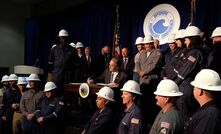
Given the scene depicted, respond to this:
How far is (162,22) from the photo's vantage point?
694 centimetres

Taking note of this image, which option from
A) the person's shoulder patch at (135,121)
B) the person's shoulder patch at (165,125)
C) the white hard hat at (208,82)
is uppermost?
the white hard hat at (208,82)

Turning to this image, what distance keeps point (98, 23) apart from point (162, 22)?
2.60m

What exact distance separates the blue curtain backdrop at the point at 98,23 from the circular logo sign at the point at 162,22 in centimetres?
11

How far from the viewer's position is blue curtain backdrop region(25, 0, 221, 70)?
20.2 ft

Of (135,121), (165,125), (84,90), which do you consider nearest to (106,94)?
(135,121)

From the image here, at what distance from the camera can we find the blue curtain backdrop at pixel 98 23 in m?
6.15

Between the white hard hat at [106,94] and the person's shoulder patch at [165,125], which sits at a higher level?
the white hard hat at [106,94]

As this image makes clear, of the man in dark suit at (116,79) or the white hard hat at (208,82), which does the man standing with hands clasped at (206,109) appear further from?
the man in dark suit at (116,79)

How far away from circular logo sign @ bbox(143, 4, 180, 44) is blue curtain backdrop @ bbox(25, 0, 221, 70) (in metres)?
0.11

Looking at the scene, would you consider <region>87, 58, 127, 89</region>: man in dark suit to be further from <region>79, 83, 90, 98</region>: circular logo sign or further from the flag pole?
the flag pole

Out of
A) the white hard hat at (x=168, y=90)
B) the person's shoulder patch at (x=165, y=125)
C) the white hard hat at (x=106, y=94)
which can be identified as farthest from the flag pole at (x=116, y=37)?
the person's shoulder patch at (x=165, y=125)

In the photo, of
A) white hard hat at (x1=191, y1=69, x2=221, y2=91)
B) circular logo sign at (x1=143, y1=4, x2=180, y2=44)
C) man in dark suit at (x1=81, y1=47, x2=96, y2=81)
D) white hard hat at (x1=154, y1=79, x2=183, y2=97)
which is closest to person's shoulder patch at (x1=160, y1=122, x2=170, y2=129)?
white hard hat at (x1=154, y1=79, x2=183, y2=97)

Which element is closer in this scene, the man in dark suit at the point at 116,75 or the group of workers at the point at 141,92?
the group of workers at the point at 141,92

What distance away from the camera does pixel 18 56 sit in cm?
1210
